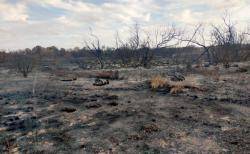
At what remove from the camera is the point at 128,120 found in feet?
36.6

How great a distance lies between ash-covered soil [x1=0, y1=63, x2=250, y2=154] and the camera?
898cm

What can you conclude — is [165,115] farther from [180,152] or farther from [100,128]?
[180,152]

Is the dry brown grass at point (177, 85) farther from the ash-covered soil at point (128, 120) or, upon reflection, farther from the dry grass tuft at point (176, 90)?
the ash-covered soil at point (128, 120)

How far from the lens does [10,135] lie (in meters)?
10.1

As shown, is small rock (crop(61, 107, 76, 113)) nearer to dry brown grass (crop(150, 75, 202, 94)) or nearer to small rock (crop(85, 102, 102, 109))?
small rock (crop(85, 102, 102, 109))

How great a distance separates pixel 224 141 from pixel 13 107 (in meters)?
7.98

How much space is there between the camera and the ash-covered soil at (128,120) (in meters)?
8.98

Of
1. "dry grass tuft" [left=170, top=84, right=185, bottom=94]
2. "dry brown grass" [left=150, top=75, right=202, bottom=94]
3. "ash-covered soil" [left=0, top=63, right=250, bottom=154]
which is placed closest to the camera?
"ash-covered soil" [left=0, top=63, right=250, bottom=154]

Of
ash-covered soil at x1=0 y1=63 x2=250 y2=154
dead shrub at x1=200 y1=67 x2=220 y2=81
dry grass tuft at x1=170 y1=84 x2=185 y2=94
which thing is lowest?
ash-covered soil at x1=0 y1=63 x2=250 y2=154

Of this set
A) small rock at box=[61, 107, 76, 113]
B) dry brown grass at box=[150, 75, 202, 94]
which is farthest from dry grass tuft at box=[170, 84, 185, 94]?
small rock at box=[61, 107, 76, 113]

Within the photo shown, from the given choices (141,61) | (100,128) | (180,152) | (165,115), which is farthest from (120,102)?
(141,61)

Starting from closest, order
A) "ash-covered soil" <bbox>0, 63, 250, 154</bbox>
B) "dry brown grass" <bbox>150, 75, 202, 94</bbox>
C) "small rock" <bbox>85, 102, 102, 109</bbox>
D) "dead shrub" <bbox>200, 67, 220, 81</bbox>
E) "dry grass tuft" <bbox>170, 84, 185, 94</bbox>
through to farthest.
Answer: "ash-covered soil" <bbox>0, 63, 250, 154</bbox>, "small rock" <bbox>85, 102, 102, 109</bbox>, "dry grass tuft" <bbox>170, 84, 185, 94</bbox>, "dry brown grass" <bbox>150, 75, 202, 94</bbox>, "dead shrub" <bbox>200, 67, 220, 81</bbox>

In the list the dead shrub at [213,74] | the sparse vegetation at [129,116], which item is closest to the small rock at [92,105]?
the sparse vegetation at [129,116]

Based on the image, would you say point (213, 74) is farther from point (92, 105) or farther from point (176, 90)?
point (92, 105)
